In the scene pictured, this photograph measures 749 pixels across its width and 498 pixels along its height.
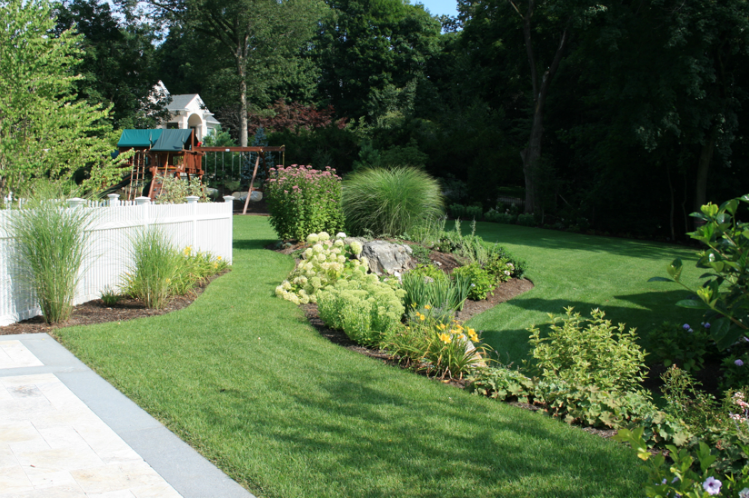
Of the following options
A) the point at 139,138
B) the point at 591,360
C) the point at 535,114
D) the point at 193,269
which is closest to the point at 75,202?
the point at 193,269

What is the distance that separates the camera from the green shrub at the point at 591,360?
164 inches

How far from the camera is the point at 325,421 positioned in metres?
3.70

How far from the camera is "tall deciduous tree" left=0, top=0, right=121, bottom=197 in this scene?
25.5 feet

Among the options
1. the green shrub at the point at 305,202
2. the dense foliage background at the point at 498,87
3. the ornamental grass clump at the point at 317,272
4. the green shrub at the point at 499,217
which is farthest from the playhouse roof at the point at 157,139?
the ornamental grass clump at the point at 317,272

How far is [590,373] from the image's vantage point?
423 cm

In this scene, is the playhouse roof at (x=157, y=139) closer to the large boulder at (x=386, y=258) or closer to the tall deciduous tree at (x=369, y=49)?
the large boulder at (x=386, y=258)

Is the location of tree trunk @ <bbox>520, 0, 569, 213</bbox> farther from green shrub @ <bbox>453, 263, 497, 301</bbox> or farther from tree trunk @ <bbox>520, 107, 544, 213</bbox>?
green shrub @ <bbox>453, 263, 497, 301</bbox>

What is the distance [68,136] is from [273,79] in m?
25.6

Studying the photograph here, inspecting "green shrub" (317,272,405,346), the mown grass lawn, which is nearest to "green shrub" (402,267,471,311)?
"green shrub" (317,272,405,346)

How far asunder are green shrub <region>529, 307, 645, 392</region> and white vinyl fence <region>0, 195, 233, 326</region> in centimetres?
511

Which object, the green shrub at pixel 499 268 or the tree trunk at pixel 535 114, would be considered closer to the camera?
the green shrub at pixel 499 268

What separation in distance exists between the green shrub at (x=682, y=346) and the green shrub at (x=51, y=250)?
589cm

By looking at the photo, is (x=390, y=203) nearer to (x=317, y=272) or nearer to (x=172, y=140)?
(x=317, y=272)

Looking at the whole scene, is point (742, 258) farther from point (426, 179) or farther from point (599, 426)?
point (426, 179)
